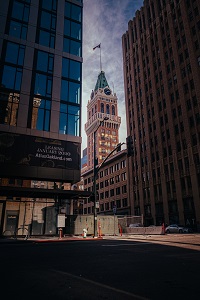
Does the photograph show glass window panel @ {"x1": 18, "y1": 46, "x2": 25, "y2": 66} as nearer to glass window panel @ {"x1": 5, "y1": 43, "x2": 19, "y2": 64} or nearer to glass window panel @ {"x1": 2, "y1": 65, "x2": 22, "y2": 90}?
glass window panel @ {"x1": 5, "y1": 43, "x2": 19, "y2": 64}

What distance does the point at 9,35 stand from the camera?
29188 millimetres

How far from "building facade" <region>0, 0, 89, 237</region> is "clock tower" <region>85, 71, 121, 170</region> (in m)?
75.1

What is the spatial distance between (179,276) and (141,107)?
60.4m

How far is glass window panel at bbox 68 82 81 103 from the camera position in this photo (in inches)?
1226

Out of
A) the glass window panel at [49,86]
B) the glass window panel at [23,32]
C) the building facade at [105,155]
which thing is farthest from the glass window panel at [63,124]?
the glass window panel at [23,32]

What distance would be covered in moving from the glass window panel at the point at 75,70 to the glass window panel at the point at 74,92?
112cm

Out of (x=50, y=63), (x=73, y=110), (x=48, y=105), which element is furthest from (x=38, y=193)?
(x=50, y=63)

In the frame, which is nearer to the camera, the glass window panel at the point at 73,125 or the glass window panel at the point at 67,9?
the glass window panel at the point at 73,125

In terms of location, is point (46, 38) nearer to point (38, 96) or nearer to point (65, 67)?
point (65, 67)

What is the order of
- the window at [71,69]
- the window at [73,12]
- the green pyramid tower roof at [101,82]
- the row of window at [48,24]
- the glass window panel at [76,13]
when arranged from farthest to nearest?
the green pyramid tower roof at [101,82]
the glass window panel at [76,13]
the window at [73,12]
the window at [71,69]
the row of window at [48,24]

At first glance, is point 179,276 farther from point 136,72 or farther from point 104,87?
point 104,87

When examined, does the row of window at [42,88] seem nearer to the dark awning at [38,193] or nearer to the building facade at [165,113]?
the dark awning at [38,193]

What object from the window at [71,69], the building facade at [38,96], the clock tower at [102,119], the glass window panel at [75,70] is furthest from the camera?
the clock tower at [102,119]

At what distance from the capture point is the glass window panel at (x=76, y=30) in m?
34.4
